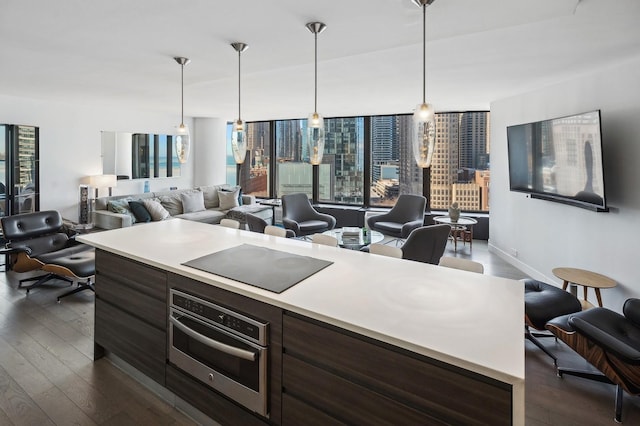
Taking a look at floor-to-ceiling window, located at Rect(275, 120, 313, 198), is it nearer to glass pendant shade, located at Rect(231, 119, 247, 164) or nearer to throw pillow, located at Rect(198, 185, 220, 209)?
throw pillow, located at Rect(198, 185, 220, 209)

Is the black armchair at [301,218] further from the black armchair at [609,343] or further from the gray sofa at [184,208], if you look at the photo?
the black armchair at [609,343]

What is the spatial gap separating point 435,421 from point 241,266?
1.24m

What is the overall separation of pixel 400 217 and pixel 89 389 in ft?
15.7

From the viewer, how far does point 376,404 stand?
54.1 inches

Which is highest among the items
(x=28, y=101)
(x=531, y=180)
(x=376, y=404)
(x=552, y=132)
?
(x=28, y=101)

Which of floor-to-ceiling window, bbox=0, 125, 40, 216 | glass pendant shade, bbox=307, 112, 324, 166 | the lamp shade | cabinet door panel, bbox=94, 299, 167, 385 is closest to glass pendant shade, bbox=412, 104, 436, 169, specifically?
glass pendant shade, bbox=307, 112, 324, 166

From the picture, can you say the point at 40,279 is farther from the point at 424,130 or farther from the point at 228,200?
the point at 424,130

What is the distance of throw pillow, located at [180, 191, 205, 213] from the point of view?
22.8ft

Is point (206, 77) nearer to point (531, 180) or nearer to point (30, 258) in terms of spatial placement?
point (30, 258)

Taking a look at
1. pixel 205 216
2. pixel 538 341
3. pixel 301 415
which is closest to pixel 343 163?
pixel 205 216

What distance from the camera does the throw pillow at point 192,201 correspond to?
22.8ft

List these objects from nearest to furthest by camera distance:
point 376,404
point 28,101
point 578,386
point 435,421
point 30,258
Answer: point 435,421 → point 376,404 → point 578,386 → point 30,258 → point 28,101

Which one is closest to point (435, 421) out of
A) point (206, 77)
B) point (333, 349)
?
point (333, 349)

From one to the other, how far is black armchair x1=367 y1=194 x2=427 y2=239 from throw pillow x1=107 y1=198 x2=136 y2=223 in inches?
154
